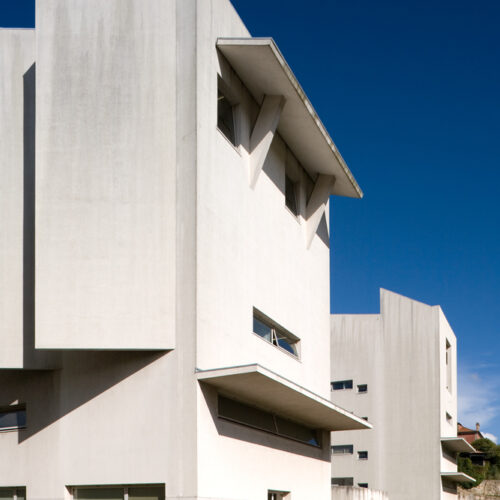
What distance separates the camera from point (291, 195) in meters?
22.5

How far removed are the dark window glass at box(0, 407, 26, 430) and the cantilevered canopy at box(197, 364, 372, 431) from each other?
435 centimetres

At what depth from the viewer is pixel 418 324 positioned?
42.2 m

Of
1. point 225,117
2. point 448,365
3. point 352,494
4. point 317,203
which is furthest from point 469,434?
point 225,117

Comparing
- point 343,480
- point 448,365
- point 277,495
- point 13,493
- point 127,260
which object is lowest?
point 343,480

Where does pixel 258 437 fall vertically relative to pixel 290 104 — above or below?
below

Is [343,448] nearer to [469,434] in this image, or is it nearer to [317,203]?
[317,203]

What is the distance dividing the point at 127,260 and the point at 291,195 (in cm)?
882

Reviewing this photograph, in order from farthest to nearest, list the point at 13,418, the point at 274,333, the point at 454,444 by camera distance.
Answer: the point at 454,444, the point at 274,333, the point at 13,418

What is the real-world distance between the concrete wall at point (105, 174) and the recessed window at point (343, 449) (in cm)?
3015

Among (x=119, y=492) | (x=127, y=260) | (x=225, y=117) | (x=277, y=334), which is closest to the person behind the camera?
(x=119, y=492)

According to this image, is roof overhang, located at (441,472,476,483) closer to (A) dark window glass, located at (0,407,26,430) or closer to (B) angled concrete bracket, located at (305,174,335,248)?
(B) angled concrete bracket, located at (305,174,335,248)

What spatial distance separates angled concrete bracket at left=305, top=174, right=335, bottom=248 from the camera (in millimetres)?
22609

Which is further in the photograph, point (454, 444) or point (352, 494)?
point (454, 444)

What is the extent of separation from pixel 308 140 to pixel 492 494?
46.5 meters
